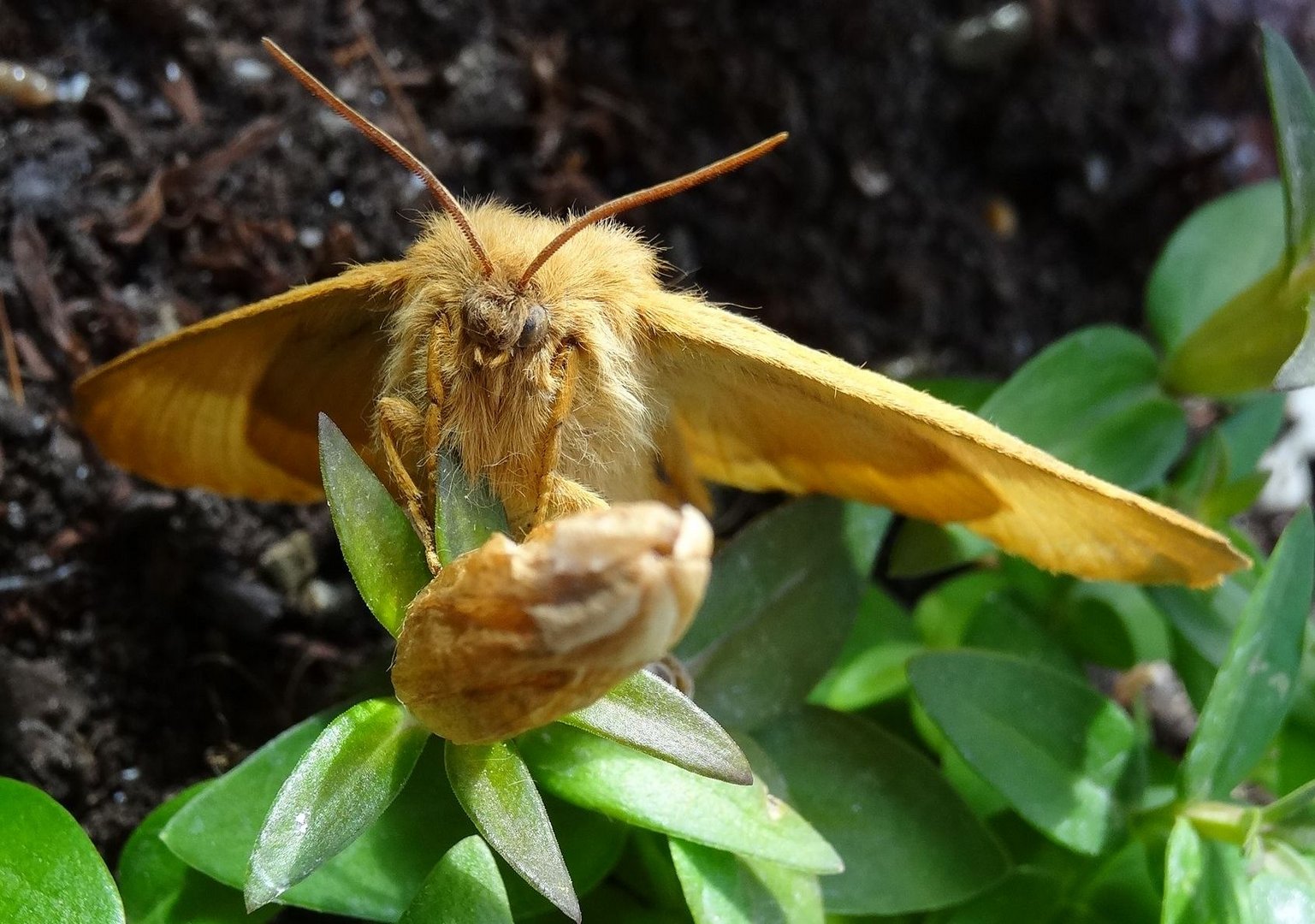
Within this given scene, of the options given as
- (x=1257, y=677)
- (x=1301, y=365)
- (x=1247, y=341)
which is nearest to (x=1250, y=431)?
(x=1247, y=341)

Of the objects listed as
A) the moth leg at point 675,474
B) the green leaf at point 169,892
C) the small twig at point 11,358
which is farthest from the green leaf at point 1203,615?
the small twig at point 11,358

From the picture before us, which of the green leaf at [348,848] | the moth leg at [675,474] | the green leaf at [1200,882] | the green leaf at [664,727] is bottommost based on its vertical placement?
the green leaf at [1200,882]

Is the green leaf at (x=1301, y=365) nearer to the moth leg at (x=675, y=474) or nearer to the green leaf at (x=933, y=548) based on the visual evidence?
the green leaf at (x=933, y=548)

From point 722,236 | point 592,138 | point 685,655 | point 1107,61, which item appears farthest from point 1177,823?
point 1107,61

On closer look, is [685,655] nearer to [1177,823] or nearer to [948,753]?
[948,753]

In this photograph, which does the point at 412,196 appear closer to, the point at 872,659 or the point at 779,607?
the point at 779,607

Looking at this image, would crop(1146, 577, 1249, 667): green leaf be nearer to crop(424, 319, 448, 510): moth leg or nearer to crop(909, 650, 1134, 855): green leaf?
crop(909, 650, 1134, 855): green leaf
